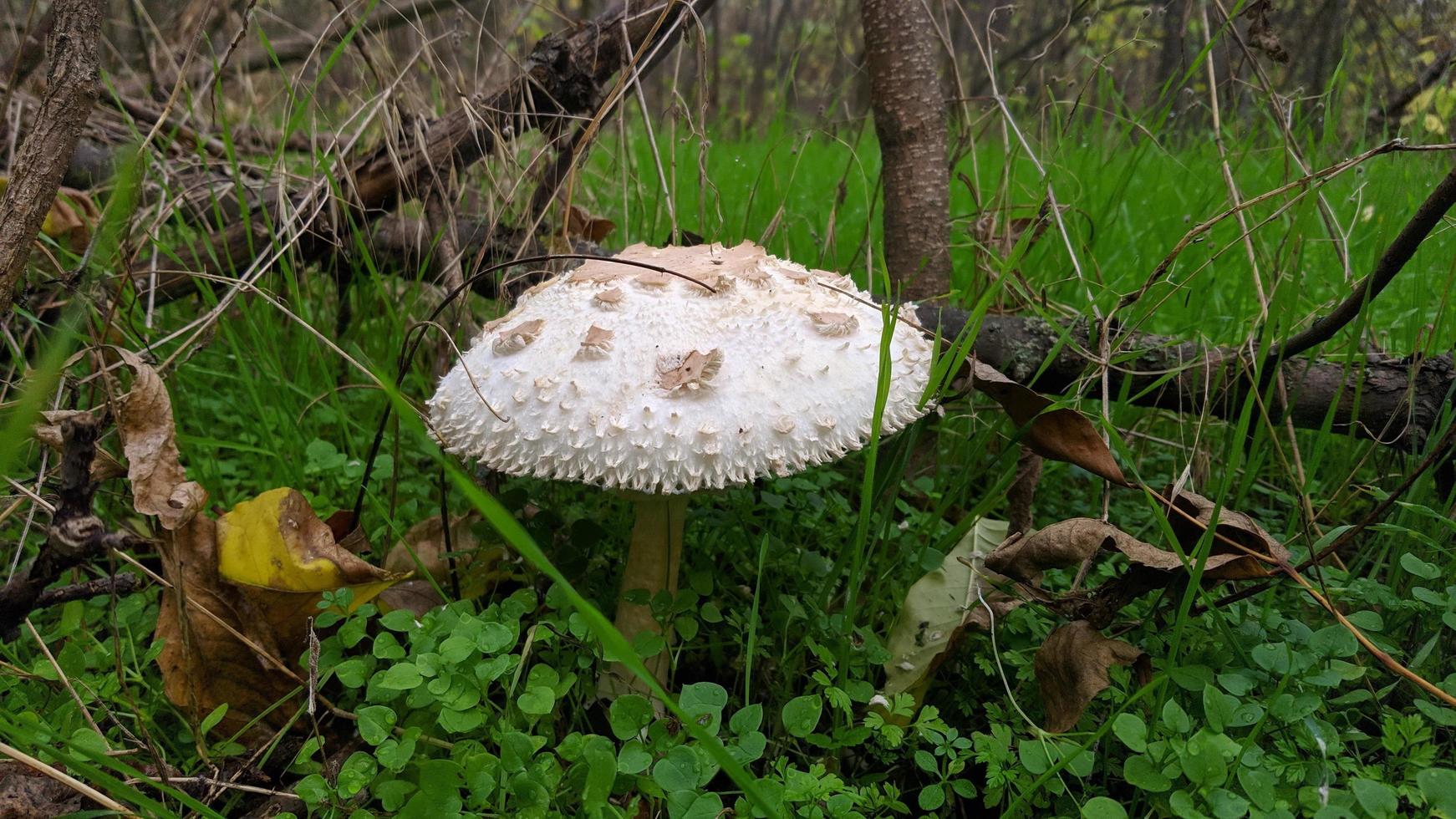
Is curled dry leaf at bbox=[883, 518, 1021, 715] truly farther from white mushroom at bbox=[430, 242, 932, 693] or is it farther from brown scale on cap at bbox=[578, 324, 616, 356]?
brown scale on cap at bbox=[578, 324, 616, 356]

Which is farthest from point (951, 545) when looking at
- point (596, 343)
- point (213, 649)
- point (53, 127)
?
point (53, 127)

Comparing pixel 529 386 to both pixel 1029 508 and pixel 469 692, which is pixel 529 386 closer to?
pixel 469 692

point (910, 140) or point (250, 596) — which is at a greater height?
point (910, 140)

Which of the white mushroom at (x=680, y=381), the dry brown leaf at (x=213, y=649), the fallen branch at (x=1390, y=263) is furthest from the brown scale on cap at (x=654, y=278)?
the fallen branch at (x=1390, y=263)

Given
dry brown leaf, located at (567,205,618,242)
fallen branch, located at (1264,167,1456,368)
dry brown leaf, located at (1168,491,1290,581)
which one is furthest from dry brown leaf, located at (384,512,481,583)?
fallen branch, located at (1264,167,1456,368)

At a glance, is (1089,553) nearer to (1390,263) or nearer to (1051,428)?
(1051,428)
